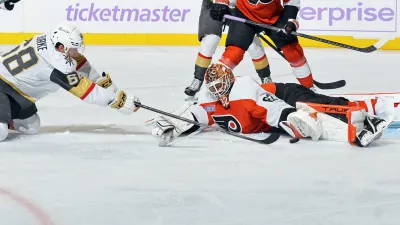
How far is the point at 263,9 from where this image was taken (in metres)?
4.60

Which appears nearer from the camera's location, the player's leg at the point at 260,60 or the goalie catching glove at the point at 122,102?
the goalie catching glove at the point at 122,102

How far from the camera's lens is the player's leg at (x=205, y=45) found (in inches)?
200

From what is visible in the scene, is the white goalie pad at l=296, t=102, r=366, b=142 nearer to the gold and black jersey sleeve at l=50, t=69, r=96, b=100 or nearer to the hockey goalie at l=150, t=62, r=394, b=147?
the hockey goalie at l=150, t=62, r=394, b=147

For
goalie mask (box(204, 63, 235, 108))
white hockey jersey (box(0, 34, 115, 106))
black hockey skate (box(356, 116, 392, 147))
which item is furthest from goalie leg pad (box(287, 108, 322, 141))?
white hockey jersey (box(0, 34, 115, 106))

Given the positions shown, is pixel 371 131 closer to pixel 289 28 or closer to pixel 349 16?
pixel 289 28

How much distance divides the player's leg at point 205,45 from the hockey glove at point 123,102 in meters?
1.22

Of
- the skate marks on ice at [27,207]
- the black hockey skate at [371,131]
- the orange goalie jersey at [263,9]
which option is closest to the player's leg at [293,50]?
the orange goalie jersey at [263,9]

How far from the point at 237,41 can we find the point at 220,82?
74 cm

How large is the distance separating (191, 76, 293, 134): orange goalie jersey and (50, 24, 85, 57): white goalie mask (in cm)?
62

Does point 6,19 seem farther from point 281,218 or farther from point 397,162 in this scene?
point 281,218

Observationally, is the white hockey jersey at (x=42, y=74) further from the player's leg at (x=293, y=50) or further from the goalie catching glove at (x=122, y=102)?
the player's leg at (x=293, y=50)

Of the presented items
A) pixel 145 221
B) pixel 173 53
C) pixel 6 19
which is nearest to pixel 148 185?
pixel 145 221

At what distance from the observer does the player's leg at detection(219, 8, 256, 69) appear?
444 centimetres

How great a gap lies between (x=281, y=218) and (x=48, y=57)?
163cm
